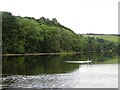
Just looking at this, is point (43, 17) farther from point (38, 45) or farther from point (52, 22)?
point (38, 45)

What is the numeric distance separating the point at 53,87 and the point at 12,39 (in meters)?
73.6

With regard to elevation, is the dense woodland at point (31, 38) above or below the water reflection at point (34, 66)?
above

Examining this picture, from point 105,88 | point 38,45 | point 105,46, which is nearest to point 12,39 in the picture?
point 38,45

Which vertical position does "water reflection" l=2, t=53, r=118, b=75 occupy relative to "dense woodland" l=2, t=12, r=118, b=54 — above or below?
below

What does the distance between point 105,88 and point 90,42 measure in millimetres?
146901

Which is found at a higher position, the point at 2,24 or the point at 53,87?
the point at 2,24

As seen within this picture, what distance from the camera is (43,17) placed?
6870 inches

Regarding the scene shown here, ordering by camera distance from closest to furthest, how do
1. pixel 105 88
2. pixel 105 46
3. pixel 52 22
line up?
pixel 105 88
pixel 52 22
pixel 105 46

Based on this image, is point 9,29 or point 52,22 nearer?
point 9,29

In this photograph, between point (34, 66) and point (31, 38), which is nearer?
point (34, 66)

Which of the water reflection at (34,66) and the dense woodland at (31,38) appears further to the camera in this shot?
the dense woodland at (31,38)

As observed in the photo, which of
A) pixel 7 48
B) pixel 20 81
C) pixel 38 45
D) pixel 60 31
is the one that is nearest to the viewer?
pixel 20 81

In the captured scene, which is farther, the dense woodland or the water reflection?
the dense woodland

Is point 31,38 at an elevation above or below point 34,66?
above
